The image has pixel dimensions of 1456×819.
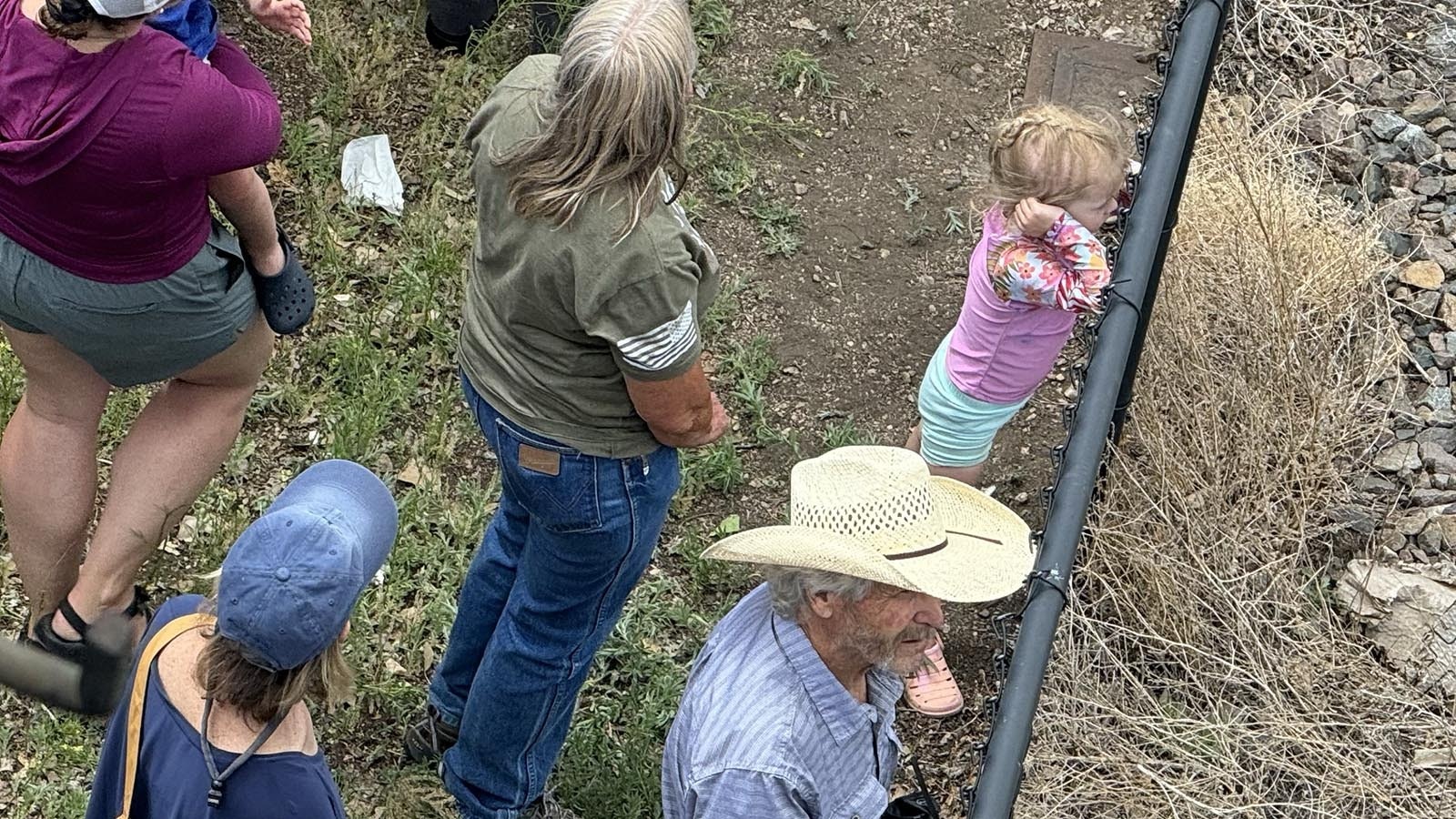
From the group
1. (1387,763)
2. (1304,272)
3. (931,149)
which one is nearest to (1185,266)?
(1304,272)

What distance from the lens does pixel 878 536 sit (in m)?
2.47

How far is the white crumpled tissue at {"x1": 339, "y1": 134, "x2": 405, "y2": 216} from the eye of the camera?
195 inches

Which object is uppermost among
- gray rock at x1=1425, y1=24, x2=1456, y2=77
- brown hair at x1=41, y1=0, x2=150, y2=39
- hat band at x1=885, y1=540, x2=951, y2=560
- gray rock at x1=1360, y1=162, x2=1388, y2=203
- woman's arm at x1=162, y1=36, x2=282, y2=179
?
brown hair at x1=41, y1=0, x2=150, y2=39

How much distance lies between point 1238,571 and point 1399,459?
2.75 feet

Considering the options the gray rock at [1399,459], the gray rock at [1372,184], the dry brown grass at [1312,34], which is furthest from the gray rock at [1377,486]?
the dry brown grass at [1312,34]

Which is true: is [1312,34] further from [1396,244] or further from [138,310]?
[138,310]

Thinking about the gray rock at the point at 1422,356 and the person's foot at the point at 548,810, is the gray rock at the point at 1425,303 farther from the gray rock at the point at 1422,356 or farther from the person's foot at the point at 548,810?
the person's foot at the point at 548,810

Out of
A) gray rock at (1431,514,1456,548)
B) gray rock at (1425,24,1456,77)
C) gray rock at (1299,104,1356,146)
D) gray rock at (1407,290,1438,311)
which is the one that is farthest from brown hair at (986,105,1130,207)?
gray rock at (1425,24,1456,77)

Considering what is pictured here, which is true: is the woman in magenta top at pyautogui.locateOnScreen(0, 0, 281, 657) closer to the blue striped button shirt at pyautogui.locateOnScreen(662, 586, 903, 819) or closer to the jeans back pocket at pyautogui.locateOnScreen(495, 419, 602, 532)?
the jeans back pocket at pyautogui.locateOnScreen(495, 419, 602, 532)

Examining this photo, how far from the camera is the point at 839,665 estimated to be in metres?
2.50

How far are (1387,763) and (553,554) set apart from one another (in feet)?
6.72

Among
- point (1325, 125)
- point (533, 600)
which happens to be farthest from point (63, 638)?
point (1325, 125)

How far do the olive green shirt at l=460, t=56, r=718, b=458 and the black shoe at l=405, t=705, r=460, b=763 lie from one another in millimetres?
977

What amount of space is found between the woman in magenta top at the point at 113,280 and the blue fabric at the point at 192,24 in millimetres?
84
